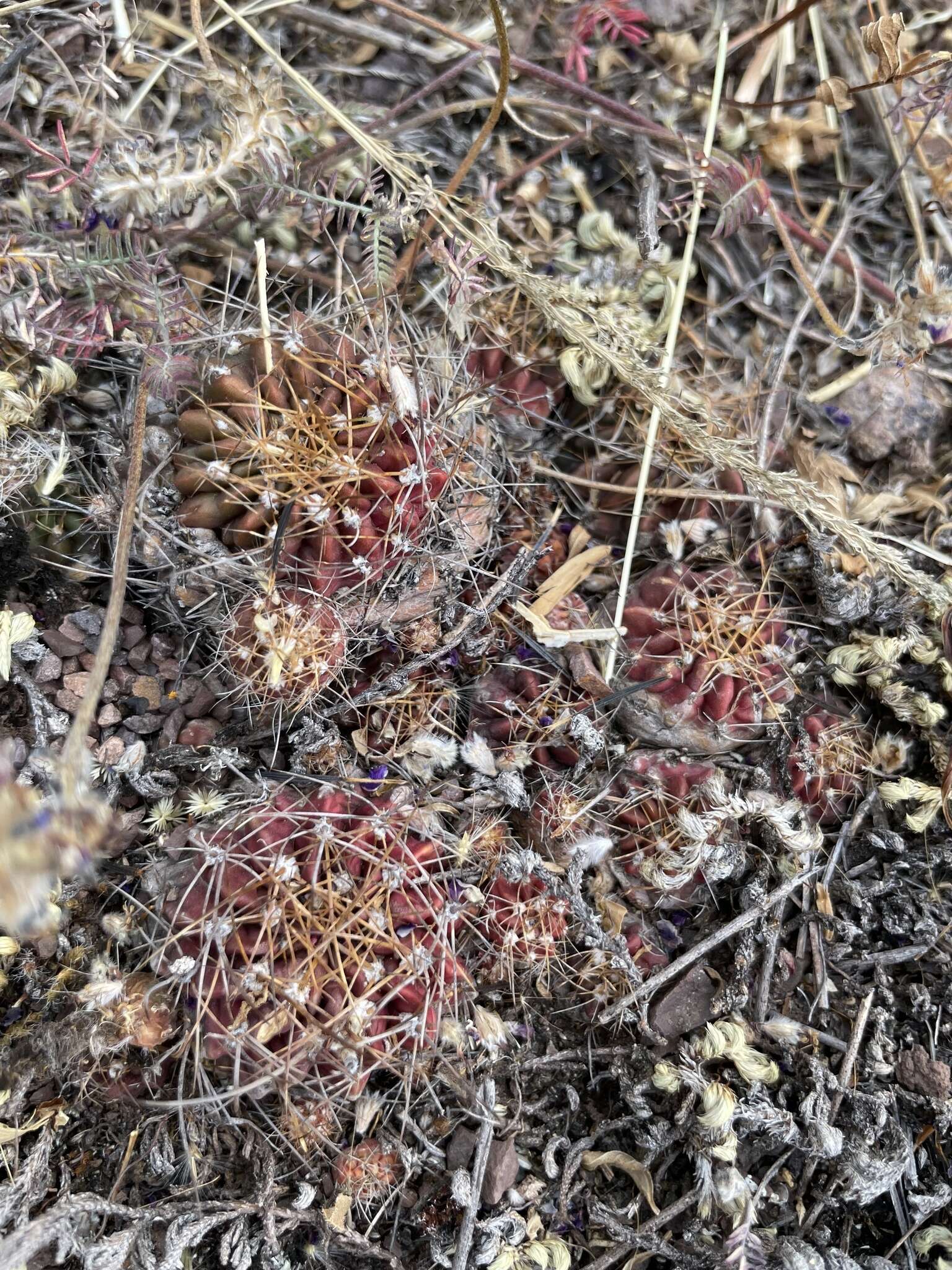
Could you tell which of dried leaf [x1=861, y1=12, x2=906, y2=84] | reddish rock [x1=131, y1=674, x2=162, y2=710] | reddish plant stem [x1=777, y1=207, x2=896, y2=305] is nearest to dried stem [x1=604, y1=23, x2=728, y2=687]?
reddish plant stem [x1=777, y1=207, x2=896, y2=305]

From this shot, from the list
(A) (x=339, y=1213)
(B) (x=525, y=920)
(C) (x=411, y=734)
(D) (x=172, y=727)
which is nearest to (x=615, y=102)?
(C) (x=411, y=734)

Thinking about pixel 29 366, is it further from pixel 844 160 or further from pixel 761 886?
pixel 844 160

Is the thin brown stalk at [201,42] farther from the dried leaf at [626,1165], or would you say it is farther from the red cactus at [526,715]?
the dried leaf at [626,1165]

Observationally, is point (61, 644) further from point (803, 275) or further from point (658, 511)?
point (803, 275)

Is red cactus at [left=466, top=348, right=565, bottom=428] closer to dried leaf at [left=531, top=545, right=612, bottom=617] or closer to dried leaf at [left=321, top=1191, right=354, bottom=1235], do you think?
dried leaf at [left=531, top=545, right=612, bottom=617]

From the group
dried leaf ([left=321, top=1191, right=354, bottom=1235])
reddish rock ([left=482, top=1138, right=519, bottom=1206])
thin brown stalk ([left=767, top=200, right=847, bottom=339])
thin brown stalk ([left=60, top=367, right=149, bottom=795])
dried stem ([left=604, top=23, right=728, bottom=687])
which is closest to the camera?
thin brown stalk ([left=60, top=367, right=149, bottom=795])

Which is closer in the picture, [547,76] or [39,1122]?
[39,1122]

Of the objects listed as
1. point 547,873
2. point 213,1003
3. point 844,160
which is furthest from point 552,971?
point 844,160
